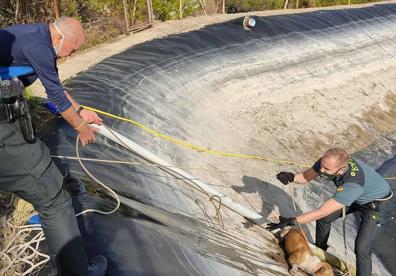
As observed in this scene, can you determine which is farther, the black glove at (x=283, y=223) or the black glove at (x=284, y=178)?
the black glove at (x=284, y=178)

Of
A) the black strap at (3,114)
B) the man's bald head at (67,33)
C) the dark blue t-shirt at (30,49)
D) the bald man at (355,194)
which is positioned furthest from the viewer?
the bald man at (355,194)

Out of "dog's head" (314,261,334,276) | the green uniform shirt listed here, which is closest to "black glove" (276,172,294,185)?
the green uniform shirt

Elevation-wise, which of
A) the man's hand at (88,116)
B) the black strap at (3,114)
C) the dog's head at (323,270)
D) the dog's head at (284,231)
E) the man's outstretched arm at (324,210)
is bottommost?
the dog's head at (323,270)

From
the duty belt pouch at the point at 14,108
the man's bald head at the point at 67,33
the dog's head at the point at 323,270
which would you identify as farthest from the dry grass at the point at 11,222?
the dog's head at the point at 323,270

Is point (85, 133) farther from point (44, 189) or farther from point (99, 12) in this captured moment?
point (99, 12)

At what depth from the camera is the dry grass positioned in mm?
3736

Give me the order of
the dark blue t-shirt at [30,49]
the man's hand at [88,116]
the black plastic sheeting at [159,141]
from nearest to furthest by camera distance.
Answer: the dark blue t-shirt at [30,49] < the black plastic sheeting at [159,141] < the man's hand at [88,116]

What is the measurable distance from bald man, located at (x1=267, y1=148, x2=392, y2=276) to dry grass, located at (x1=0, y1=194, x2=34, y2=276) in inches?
116

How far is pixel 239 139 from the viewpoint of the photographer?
9.51 m

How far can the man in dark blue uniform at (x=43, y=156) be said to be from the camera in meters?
3.09

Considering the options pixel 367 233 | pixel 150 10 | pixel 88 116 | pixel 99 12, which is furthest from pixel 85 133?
pixel 99 12

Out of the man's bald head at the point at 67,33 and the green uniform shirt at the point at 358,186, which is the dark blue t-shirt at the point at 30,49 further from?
the green uniform shirt at the point at 358,186

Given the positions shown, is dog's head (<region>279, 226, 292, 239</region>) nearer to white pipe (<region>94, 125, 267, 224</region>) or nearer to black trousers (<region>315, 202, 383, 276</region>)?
white pipe (<region>94, 125, 267, 224</region>)

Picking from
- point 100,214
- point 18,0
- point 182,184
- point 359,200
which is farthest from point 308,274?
point 18,0
